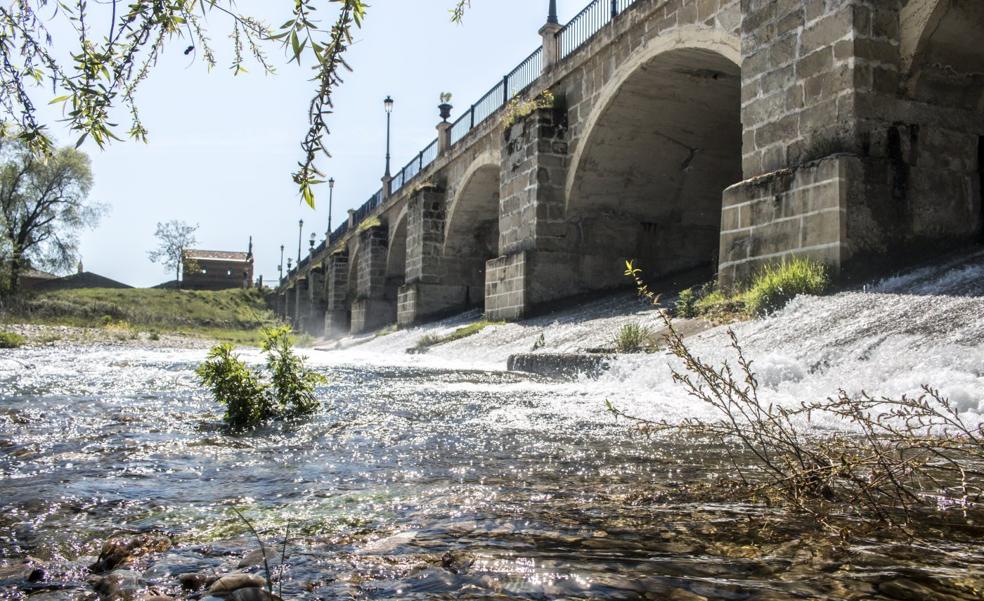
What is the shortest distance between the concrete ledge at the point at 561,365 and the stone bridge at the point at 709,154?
2.31 metres

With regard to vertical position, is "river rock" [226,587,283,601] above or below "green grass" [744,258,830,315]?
below

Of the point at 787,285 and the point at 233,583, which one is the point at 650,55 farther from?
the point at 233,583

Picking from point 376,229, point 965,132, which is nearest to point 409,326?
point 376,229

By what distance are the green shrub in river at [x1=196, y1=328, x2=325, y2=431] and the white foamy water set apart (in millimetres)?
1212

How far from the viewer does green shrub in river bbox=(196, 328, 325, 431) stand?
3.82m

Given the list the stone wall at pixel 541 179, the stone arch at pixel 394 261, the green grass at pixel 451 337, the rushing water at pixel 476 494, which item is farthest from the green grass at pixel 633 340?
the stone arch at pixel 394 261

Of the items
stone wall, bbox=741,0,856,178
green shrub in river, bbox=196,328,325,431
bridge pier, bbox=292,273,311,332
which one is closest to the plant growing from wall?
stone wall, bbox=741,0,856,178

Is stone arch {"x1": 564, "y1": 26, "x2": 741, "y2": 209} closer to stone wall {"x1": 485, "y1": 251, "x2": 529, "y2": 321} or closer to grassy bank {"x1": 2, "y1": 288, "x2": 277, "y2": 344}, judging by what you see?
stone wall {"x1": 485, "y1": 251, "x2": 529, "y2": 321}

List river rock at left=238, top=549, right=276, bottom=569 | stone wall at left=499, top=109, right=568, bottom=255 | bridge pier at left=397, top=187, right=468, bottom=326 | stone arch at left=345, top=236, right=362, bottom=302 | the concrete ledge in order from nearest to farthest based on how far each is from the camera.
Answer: river rock at left=238, top=549, right=276, bottom=569 < the concrete ledge < stone wall at left=499, top=109, right=568, bottom=255 < bridge pier at left=397, top=187, right=468, bottom=326 < stone arch at left=345, top=236, right=362, bottom=302

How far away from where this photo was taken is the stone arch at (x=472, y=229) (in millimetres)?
18641

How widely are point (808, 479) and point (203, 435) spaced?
267cm

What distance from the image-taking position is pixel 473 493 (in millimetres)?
2213

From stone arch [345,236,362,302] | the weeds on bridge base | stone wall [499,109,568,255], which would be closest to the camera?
the weeds on bridge base

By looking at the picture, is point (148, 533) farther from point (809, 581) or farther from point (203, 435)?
point (203, 435)
